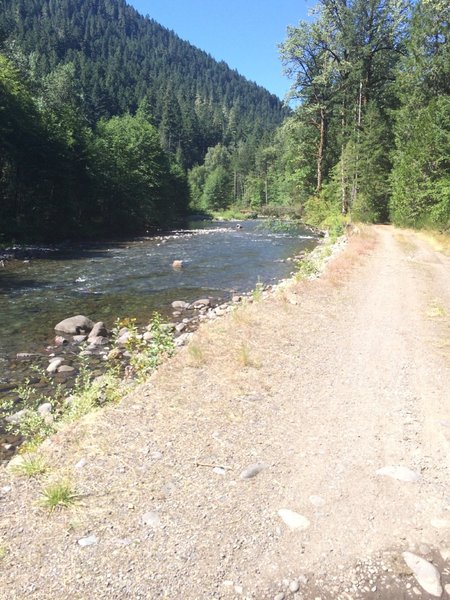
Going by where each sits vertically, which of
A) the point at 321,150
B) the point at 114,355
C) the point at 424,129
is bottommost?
the point at 114,355

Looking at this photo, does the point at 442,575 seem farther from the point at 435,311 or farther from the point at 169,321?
the point at 169,321

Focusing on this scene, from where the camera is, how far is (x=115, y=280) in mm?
19922

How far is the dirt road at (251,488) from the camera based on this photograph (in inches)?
119

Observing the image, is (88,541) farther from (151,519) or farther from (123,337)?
(123,337)

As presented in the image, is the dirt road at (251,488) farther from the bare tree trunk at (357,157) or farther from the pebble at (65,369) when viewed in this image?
the bare tree trunk at (357,157)

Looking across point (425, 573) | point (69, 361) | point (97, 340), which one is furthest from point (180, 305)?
point (425, 573)

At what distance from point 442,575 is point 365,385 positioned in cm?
337

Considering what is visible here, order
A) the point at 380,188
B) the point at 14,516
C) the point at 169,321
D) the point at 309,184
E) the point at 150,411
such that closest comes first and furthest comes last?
the point at 14,516
the point at 150,411
the point at 169,321
the point at 380,188
the point at 309,184

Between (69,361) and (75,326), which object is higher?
(75,326)

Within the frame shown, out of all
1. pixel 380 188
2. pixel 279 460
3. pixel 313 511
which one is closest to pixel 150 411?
pixel 279 460

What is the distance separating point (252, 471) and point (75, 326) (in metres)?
9.27

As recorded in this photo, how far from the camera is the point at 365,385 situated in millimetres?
6289

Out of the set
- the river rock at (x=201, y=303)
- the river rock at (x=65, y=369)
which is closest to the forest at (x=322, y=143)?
the river rock at (x=201, y=303)

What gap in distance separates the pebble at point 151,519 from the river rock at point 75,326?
9226 mm
